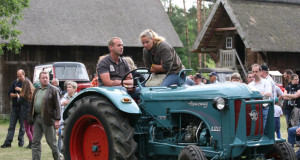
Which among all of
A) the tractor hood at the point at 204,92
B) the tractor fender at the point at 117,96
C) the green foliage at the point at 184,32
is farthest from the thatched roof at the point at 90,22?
the tractor hood at the point at 204,92

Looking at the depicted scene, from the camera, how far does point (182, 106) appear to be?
6.74 meters

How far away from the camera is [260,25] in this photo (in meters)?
29.1

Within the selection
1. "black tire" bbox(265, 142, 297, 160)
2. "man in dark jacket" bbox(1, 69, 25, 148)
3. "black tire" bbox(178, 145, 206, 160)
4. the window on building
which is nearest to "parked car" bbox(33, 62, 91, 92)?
"man in dark jacket" bbox(1, 69, 25, 148)

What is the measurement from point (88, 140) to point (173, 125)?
4.40ft

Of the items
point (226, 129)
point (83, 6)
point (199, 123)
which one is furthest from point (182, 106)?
point (83, 6)

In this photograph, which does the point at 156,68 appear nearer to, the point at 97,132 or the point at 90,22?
the point at 97,132

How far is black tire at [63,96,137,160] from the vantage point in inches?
262

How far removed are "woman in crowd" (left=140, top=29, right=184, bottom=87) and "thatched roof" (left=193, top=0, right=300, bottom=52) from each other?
20064 millimetres

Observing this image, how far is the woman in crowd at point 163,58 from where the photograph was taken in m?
7.33

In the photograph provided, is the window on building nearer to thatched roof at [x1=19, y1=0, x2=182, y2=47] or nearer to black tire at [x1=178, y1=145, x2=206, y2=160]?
thatched roof at [x1=19, y1=0, x2=182, y2=47]

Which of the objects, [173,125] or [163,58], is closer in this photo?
[173,125]

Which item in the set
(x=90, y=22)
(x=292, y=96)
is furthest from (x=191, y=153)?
(x=90, y=22)

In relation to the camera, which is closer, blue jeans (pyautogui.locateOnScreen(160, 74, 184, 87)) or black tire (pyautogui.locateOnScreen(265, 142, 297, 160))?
black tire (pyautogui.locateOnScreen(265, 142, 297, 160))

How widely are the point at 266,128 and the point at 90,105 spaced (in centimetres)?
236
